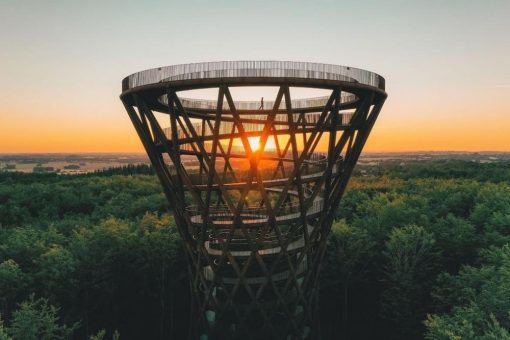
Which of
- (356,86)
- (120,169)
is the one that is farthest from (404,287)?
(120,169)

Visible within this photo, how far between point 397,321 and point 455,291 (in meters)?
5.44

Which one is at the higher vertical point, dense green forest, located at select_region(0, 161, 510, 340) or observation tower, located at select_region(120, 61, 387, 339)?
observation tower, located at select_region(120, 61, 387, 339)

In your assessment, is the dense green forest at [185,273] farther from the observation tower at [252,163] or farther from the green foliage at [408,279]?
the observation tower at [252,163]

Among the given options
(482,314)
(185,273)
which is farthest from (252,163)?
(185,273)

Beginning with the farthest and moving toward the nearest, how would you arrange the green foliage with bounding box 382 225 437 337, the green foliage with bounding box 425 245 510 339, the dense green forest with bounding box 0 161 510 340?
1. the green foliage with bounding box 382 225 437 337
2. the dense green forest with bounding box 0 161 510 340
3. the green foliage with bounding box 425 245 510 339

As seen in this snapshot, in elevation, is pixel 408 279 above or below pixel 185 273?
above

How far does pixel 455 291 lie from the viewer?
2239cm

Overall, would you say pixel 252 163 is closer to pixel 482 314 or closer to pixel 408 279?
pixel 482 314

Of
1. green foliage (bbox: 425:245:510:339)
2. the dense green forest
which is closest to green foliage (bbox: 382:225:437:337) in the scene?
the dense green forest

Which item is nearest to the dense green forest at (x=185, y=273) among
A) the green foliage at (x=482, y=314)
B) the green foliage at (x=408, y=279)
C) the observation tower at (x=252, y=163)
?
the green foliage at (x=408, y=279)

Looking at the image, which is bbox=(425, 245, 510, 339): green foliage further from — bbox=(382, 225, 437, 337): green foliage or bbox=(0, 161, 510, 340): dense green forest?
bbox=(382, 225, 437, 337): green foliage

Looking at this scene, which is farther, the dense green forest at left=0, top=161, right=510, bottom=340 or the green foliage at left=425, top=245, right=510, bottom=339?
the dense green forest at left=0, top=161, right=510, bottom=340

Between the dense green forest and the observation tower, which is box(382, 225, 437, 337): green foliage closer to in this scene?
the dense green forest

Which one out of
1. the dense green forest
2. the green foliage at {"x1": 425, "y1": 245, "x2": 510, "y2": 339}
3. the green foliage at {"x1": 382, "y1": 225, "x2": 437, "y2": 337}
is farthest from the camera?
the green foliage at {"x1": 382, "y1": 225, "x2": 437, "y2": 337}
